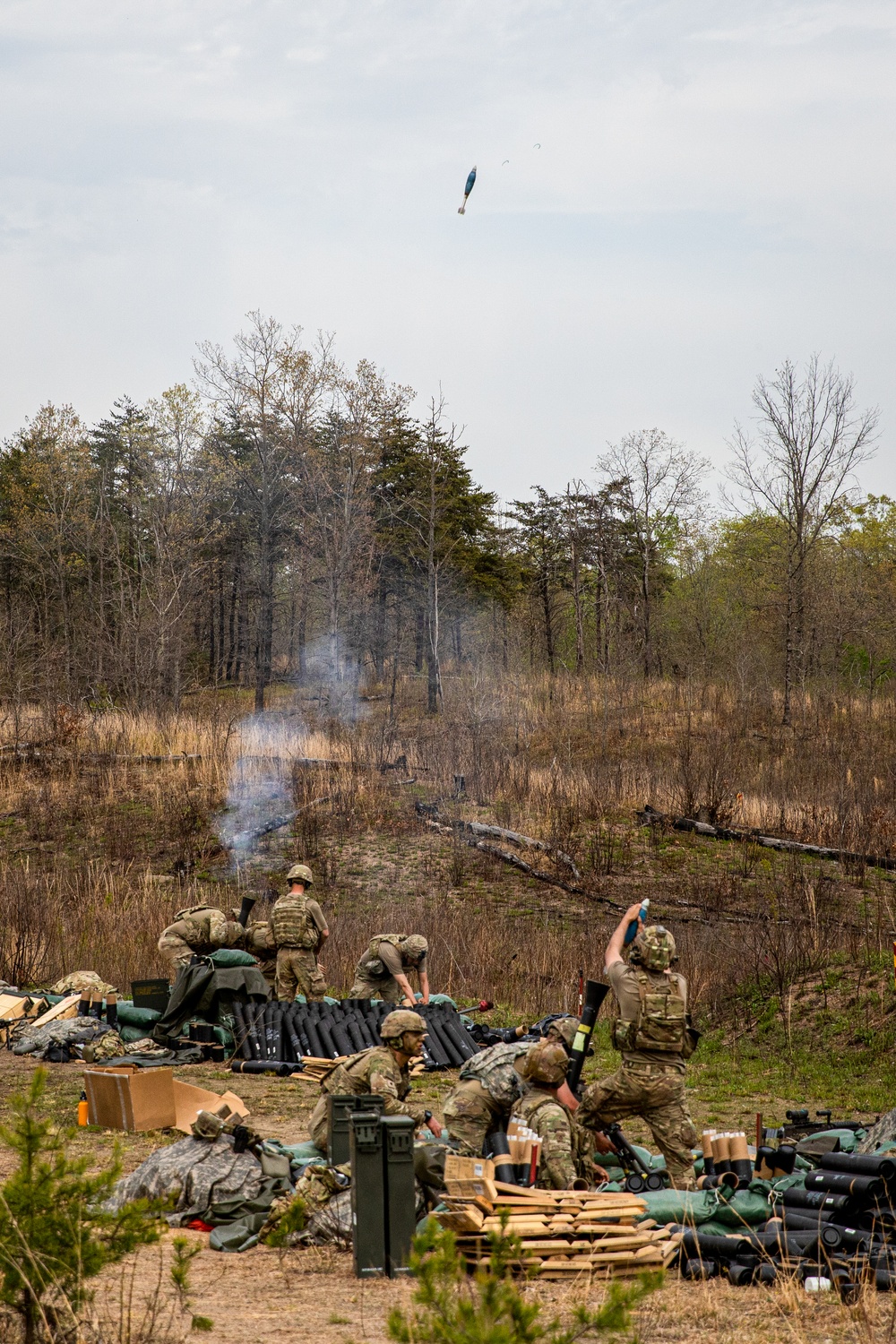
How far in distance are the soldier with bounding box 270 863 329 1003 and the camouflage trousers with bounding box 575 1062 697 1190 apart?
5.64 meters

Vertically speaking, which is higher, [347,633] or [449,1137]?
[347,633]

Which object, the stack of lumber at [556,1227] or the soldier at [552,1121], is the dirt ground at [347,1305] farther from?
the soldier at [552,1121]

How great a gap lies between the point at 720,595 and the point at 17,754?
24971 mm

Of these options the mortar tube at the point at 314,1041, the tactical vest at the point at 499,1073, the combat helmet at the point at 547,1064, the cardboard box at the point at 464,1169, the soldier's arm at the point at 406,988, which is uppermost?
the combat helmet at the point at 547,1064

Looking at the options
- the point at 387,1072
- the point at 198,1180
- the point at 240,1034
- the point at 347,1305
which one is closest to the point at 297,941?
the point at 240,1034

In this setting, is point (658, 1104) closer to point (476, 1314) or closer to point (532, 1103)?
point (532, 1103)

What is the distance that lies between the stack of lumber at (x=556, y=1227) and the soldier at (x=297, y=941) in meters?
6.81

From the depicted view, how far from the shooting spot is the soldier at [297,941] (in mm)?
12477

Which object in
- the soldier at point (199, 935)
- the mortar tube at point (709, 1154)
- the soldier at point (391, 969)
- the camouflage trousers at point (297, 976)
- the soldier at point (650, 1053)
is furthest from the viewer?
the camouflage trousers at point (297, 976)

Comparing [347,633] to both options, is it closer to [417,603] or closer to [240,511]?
[417,603]

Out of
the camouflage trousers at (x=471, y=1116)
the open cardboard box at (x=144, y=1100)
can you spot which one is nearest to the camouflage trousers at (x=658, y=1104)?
the camouflage trousers at (x=471, y=1116)

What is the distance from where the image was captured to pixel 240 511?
43.8 m

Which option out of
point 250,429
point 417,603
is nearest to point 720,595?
point 417,603

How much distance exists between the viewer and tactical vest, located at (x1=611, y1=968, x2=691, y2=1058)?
734 cm
